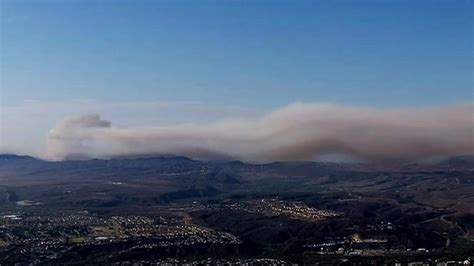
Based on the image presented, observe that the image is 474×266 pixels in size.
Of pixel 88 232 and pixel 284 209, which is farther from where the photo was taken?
pixel 284 209

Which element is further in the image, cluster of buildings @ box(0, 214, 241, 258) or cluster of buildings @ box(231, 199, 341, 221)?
cluster of buildings @ box(231, 199, 341, 221)

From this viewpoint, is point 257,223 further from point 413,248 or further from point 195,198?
point 195,198

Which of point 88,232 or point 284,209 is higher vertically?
point 284,209

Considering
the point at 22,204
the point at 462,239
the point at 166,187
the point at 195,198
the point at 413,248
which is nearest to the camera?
the point at 413,248

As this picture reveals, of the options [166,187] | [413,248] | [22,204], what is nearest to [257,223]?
[413,248]

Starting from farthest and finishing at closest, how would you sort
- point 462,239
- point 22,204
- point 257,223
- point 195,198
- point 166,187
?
point 166,187 → point 195,198 → point 22,204 → point 257,223 → point 462,239

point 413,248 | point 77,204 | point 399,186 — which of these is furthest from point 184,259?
point 399,186

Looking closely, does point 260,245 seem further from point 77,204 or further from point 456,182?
point 456,182

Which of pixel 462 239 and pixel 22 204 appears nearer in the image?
pixel 462 239

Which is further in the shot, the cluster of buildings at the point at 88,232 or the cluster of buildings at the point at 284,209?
the cluster of buildings at the point at 284,209
